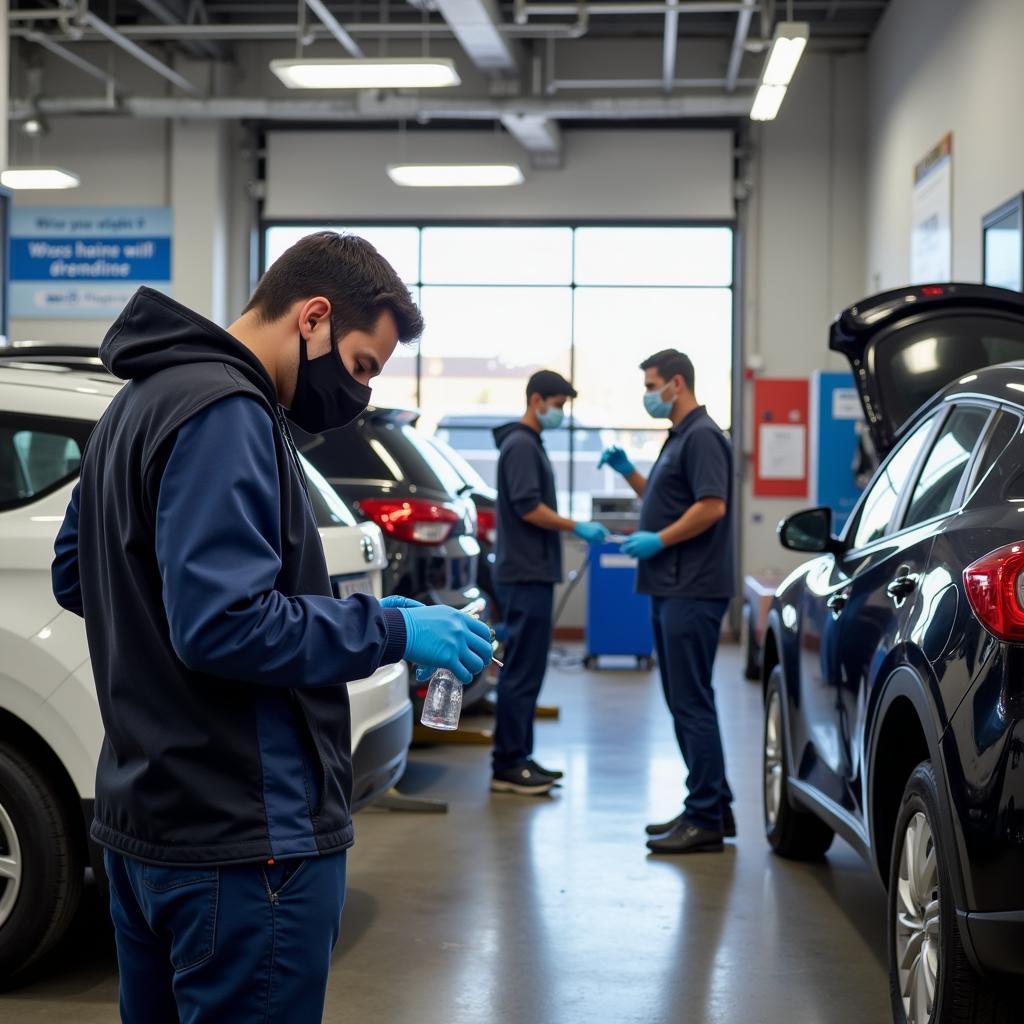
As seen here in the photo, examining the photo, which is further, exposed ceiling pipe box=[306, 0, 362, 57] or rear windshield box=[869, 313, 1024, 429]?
exposed ceiling pipe box=[306, 0, 362, 57]

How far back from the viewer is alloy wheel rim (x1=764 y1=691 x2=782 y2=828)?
5.06 metres

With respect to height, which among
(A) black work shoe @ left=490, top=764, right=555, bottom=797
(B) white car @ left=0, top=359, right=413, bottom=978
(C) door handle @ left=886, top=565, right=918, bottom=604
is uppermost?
(C) door handle @ left=886, top=565, right=918, bottom=604

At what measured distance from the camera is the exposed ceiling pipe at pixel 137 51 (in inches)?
446

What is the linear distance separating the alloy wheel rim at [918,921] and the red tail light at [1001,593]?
A: 51 cm

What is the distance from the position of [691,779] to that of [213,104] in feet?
31.0

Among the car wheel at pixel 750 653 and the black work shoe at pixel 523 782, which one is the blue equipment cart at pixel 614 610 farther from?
the black work shoe at pixel 523 782

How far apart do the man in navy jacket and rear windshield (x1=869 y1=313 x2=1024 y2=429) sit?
129 inches

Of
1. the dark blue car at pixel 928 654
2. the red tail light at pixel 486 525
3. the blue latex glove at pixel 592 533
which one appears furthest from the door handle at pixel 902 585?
the red tail light at pixel 486 525

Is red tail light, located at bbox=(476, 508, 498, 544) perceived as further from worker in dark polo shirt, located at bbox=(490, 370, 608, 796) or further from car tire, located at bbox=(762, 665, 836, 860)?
car tire, located at bbox=(762, 665, 836, 860)

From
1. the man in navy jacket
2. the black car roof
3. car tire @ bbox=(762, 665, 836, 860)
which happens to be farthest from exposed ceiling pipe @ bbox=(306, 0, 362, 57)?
the man in navy jacket

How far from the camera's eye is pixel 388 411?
6527 mm

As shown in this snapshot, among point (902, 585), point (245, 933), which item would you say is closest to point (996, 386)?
point (902, 585)

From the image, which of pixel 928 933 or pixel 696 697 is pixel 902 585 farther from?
pixel 696 697

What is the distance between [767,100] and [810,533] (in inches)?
242
